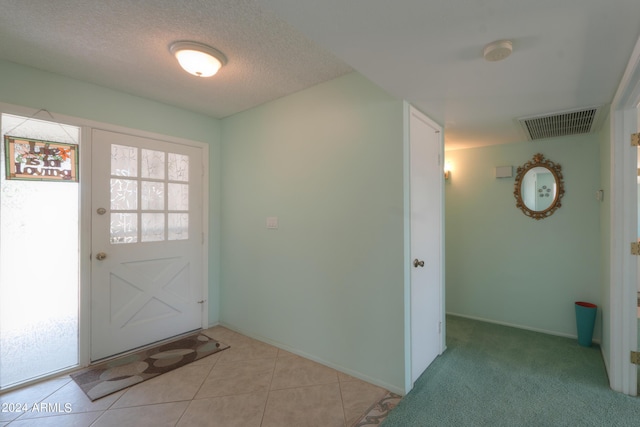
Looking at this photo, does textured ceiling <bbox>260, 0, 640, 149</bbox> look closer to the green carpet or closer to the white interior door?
the white interior door

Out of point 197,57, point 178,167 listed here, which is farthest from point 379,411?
point 178,167

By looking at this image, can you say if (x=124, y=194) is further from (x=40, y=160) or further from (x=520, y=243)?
(x=520, y=243)

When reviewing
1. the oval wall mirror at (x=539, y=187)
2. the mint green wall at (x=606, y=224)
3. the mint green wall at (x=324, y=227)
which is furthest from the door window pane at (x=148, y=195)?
the mint green wall at (x=606, y=224)

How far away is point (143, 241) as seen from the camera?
3002 millimetres

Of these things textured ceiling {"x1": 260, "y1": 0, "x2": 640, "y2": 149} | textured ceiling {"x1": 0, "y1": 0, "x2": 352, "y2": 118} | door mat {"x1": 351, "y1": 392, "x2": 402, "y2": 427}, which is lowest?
door mat {"x1": 351, "y1": 392, "x2": 402, "y2": 427}

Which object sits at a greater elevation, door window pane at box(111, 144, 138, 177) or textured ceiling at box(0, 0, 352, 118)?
textured ceiling at box(0, 0, 352, 118)

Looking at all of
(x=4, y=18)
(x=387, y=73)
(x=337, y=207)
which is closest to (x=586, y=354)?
(x=337, y=207)

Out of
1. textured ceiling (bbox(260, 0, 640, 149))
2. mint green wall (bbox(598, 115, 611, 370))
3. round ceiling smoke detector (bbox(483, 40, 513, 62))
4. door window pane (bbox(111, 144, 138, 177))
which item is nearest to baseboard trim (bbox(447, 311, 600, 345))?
mint green wall (bbox(598, 115, 611, 370))

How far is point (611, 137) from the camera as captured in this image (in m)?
2.22

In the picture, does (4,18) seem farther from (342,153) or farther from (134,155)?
(342,153)

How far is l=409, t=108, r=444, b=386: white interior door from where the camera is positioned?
2.30 meters

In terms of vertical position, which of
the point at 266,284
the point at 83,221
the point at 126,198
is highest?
the point at 126,198

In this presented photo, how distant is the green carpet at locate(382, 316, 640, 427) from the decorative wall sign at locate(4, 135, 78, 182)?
3174 mm

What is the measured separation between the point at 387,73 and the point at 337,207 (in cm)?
109
